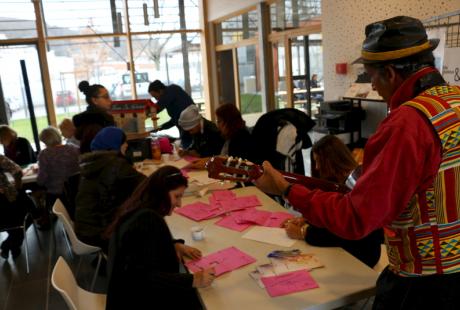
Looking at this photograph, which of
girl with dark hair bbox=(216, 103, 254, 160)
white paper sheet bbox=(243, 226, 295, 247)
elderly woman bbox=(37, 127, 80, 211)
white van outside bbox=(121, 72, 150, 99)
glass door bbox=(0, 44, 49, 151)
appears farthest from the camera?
white van outside bbox=(121, 72, 150, 99)

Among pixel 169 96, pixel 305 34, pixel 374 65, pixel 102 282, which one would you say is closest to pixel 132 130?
pixel 169 96

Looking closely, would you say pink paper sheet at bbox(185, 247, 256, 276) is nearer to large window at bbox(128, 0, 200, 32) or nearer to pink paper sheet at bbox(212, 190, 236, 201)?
pink paper sheet at bbox(212, 190, 236, 201)

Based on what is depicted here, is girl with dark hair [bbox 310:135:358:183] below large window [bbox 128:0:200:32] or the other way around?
below

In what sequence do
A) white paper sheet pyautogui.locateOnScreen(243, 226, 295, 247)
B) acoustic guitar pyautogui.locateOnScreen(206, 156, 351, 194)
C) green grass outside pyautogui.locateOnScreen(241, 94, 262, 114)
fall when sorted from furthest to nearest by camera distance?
green grass outside pyautogui.locateOnScreen(241, 94, 262, 114), white paper sheet pyautogui.locateOnScreen(243, 226, 295, 247), acoustic guitar pyautogui.locateOnScreen(206, 156, 351, 194)

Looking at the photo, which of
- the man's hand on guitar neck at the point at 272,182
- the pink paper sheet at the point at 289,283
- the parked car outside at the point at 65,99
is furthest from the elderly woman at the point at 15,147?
the man's hand on guitar neck at the point at 272,182

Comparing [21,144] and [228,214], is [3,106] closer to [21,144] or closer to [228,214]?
[21,144]

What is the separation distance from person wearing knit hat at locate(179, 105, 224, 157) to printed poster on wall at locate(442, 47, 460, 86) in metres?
1.99

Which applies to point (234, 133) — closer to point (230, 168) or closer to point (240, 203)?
point (240, 203)

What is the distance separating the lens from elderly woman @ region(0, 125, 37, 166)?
4.65 metres

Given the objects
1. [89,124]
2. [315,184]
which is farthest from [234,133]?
[315,184]

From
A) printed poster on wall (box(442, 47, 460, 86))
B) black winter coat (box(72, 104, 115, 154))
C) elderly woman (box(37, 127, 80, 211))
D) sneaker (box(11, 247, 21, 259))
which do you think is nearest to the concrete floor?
sneaker (box(11, 247, 21, 259))

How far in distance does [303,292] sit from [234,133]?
6.78ft

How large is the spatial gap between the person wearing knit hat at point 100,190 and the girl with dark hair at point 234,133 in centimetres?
92

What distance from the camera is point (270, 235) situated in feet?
6.99
